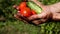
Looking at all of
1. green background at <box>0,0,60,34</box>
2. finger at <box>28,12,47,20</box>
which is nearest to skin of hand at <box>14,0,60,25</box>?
finger at <box>28,12,47,20</box>

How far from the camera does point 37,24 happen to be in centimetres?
378

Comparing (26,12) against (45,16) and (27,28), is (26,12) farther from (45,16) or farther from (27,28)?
(45,16)

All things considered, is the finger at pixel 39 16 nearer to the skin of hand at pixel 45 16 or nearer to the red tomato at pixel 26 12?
the skin of hand at pixel 45 16

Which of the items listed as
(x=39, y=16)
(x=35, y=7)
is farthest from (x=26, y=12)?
(x=39, y=16)

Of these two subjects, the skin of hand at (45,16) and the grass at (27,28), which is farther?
the grass at (27,28)

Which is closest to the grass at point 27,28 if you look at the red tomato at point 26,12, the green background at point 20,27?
the green background at point 20,27

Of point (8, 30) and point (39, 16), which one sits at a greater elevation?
point (39, 16)

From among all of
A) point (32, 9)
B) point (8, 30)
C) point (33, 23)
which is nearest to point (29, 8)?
point (32, 9)

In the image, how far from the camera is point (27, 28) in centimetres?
376

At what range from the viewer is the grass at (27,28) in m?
3.65

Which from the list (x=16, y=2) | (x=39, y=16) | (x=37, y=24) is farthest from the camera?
(x=16, y=2)

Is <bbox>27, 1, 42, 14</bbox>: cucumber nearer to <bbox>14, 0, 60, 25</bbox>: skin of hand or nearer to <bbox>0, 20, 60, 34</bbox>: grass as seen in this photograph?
<bbox>14, 0, 60, 25</bbox>: skin of hand

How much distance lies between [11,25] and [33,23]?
1.20 ft

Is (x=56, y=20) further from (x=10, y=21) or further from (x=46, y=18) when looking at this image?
(x=10, y=21)
